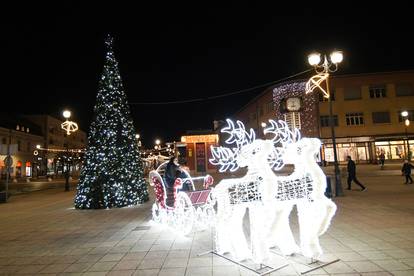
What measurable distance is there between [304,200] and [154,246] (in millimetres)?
3439

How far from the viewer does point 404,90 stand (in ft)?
137

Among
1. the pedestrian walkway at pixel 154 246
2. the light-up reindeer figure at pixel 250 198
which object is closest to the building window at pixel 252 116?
the pedestrian walkway at pixel 154 246

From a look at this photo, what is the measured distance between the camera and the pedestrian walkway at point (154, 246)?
5.68 meters

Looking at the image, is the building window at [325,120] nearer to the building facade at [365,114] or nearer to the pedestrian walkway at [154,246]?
the building facade at [365,114]

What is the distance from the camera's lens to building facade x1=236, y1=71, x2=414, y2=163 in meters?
41.4

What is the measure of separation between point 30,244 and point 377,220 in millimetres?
8854

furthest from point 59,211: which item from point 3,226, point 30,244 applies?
point 30,244

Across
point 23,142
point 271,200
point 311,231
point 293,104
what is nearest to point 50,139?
point 23,142

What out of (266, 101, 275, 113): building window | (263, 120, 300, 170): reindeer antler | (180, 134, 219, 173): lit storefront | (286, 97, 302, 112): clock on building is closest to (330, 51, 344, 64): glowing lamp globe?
(286, 97, 302, 112): clock on building

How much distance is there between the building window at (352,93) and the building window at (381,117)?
2964 millimetres

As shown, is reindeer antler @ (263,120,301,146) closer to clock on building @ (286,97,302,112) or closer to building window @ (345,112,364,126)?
clock on building @ (286,97,302,112)

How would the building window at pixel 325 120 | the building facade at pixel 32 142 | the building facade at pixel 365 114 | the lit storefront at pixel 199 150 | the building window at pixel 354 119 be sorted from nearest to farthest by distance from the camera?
the lit storefront at pixel 199 150 < the building facade at pixel 365 114 < the building window at pixel 354 119 < the building window at pixel 325 120 < the building facade at pixel 32 142

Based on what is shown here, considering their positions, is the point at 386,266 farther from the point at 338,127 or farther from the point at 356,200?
the point at 338,127

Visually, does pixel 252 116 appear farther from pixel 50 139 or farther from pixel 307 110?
pixel 50 139
